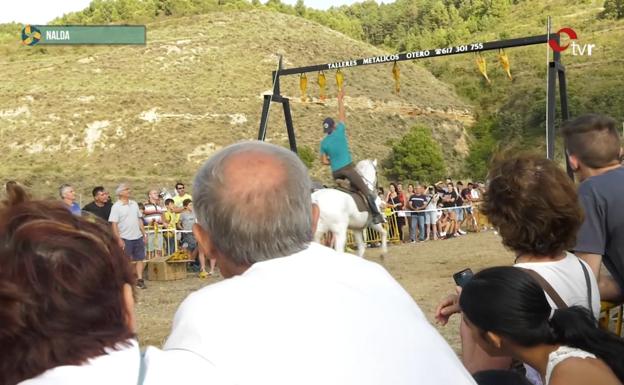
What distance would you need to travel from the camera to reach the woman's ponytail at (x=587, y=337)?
2293 mm

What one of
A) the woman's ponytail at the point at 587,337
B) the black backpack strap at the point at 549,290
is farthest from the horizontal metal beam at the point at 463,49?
the woman's ponytail at the point at 587,337

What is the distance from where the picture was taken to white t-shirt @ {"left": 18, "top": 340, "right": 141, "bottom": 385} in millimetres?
1466

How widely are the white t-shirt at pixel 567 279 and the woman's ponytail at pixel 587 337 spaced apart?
45 centimetres

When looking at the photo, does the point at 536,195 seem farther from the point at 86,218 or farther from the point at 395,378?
the point at 86,218

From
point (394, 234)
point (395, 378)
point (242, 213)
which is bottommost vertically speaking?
point (394, 234)

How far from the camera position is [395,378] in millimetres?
1746

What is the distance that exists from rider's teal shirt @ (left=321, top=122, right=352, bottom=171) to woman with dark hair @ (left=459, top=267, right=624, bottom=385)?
402 inches

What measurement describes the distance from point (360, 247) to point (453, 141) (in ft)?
140

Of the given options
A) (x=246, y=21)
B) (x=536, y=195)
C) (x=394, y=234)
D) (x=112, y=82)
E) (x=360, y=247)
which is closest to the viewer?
(x=536, y=195)

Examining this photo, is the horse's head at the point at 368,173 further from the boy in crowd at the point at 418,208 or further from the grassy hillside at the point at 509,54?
the grassy hillside at the point at 509,54

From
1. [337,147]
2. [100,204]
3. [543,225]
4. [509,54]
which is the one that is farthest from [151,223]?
[509,54]

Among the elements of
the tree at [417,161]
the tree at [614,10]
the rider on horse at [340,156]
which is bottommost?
the tree at [417,161]

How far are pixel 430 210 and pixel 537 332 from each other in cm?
1940

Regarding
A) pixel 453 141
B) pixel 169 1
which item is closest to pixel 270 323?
pixel 453 141
